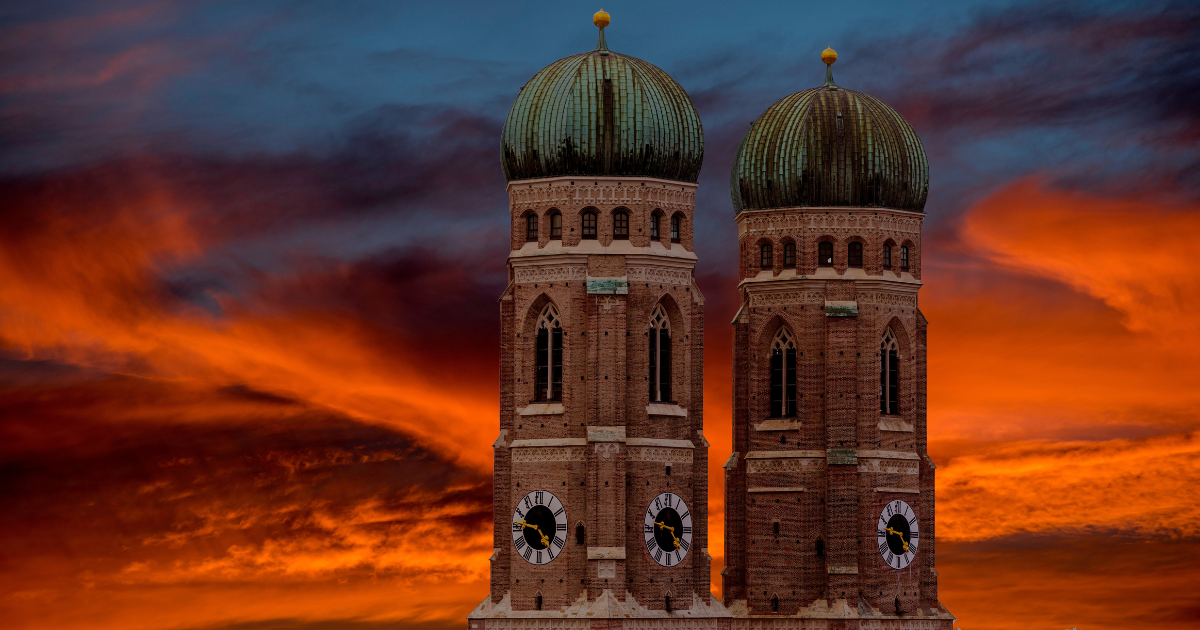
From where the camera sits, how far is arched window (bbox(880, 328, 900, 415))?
138 m

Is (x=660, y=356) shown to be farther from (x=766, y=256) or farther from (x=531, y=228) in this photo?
(x=766, y=256)

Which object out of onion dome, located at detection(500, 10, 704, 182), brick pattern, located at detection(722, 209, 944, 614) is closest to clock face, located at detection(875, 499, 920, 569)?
brick pattern, located at detection(722, 209, 944, 614)

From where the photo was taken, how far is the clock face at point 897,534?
447 feet

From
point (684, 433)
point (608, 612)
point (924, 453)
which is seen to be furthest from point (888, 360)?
point (608, 612)

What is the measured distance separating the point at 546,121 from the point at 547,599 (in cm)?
2295

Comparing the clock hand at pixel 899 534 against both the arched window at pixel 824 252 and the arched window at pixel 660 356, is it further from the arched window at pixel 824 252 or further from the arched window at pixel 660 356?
the arched window at pixel 660 356

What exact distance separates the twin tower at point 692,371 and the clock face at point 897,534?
11cm

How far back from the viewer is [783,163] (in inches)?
5463

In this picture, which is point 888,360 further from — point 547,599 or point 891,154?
point 547,599

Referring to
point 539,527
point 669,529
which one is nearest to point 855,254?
point 669,529

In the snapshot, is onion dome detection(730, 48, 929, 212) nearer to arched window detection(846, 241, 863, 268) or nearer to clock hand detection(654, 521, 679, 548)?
arched window detection(846, 241, 863, 268)

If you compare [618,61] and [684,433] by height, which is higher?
[618,61]

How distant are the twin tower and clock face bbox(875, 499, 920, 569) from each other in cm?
11

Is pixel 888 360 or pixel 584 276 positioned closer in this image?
pixel 584 276
